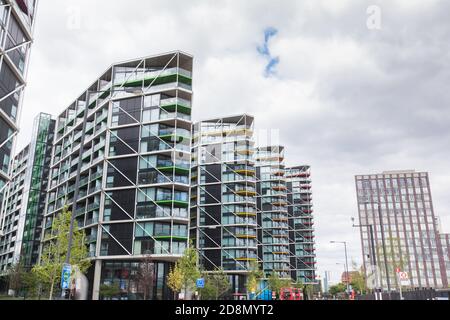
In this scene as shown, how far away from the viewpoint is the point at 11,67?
45.1m

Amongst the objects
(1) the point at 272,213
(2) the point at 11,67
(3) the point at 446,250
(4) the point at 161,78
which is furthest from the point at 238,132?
(3) the point at 446,250

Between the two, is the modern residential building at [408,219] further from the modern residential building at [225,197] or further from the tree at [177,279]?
the tree at [177,279]

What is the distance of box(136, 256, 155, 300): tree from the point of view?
5450cm

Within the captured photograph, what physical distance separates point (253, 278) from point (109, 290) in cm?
2958

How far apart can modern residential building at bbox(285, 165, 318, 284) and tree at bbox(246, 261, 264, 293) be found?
44.6 meters

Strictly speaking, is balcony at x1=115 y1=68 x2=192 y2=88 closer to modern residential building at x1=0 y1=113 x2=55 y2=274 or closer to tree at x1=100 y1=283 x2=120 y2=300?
tree at x1=100 y1=283 x2=120 y2=300

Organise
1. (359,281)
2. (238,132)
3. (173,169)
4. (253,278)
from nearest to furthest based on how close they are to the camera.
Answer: (173,169) → (253,278) → (238,132) → (359,281)

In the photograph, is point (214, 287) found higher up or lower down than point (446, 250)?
lower down

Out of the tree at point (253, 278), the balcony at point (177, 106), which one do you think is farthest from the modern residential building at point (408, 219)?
the balcony at point (177, 106)

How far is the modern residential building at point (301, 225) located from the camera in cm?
12725

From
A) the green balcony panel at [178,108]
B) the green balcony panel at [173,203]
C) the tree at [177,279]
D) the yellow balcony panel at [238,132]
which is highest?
the yellow balcony panel at [238,132]

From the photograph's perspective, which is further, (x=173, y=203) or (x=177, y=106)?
(x=177, y=106)

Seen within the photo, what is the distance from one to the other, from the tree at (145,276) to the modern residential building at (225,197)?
1096 inches

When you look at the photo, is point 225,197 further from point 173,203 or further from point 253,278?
point 173,203
